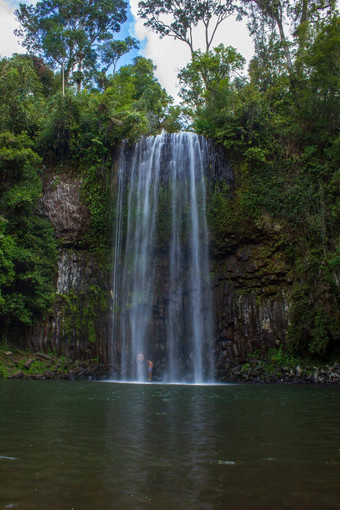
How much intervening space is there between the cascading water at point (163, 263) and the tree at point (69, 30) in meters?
16.8

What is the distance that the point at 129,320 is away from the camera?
1869cm

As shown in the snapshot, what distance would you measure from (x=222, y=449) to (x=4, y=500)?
1.96 meters

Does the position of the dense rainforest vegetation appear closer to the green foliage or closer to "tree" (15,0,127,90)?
the green foliage

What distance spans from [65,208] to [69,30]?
19.0 metres

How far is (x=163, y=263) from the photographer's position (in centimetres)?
1919

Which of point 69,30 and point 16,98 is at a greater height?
point 69,30

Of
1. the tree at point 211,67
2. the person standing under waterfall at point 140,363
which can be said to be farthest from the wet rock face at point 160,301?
the tree at point 211,67

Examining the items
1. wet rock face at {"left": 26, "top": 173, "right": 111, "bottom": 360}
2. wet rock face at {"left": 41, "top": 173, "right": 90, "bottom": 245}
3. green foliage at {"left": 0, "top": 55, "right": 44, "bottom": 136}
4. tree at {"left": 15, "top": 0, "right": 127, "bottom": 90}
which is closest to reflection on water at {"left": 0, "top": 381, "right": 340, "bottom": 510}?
wet rock face at {"left": 26, "top": 173, "right": 111, "bottom": 360}

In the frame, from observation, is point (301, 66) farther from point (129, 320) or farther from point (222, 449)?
point (222, 449)

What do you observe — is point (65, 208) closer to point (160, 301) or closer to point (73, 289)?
point (73, 289)

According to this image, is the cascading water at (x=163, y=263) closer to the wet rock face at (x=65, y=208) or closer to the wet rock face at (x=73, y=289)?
the wet rock face at (x=73, y=289)

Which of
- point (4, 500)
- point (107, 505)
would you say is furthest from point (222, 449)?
point (4, 500)

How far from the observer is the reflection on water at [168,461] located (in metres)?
2.23

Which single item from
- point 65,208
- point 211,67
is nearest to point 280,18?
point 211,67
